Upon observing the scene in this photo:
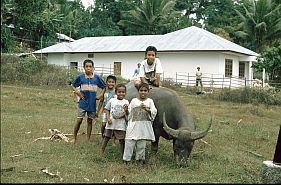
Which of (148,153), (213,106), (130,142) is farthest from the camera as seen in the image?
(213,106)

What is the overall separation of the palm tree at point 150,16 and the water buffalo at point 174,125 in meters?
29.9

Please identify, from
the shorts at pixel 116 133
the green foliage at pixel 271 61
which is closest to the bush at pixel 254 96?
the green foliage at pixel 271 61

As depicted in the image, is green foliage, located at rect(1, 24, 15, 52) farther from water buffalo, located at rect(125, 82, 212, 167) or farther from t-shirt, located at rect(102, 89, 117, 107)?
water buffalo, located at rect(125, 82, 212, 167)

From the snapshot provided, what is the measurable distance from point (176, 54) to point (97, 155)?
1986cm

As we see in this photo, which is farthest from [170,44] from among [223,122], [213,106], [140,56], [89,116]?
[89,116]

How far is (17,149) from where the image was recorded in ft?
20.7

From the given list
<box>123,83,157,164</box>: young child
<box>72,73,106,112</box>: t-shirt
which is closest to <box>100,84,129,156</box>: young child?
<box>123,83,157,164</box>: young child

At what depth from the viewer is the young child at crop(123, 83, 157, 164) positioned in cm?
658

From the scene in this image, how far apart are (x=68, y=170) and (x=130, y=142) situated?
129 centimetres

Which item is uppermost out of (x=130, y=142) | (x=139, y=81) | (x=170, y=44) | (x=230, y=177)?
(x=170, y=44)

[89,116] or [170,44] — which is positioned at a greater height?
[170,44]

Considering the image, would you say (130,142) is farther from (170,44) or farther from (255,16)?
(255,16)

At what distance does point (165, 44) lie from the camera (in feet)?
88.4

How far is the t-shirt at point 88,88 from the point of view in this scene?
778 centimetres
